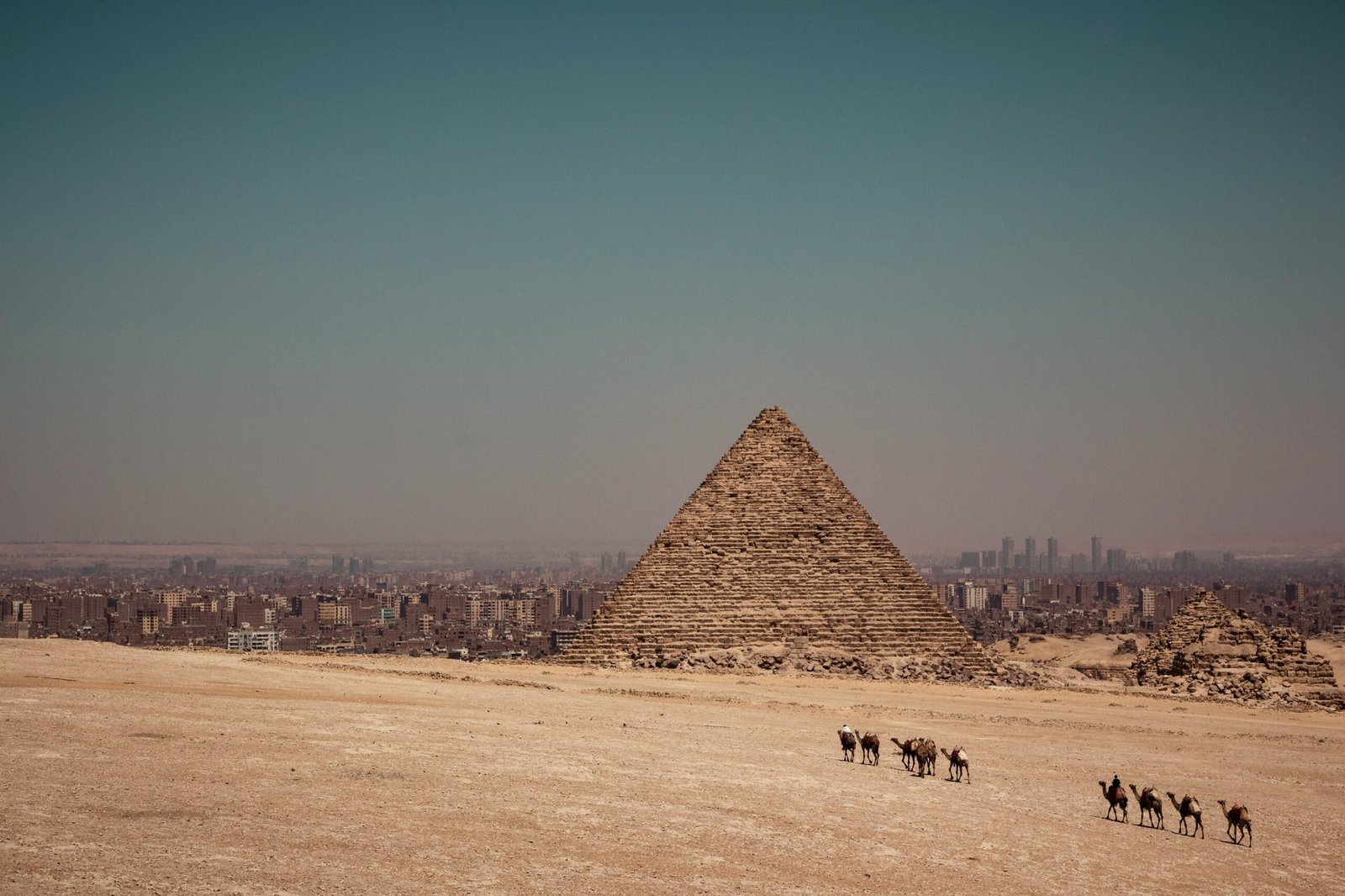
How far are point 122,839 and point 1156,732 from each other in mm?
17377

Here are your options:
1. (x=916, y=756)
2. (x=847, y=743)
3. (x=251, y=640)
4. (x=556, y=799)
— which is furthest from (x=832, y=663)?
(x=251, y=640)

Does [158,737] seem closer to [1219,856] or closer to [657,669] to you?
[1219,856]

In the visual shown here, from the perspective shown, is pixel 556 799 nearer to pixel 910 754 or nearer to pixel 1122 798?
pixel 910 754

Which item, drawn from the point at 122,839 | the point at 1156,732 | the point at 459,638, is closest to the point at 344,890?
the point at 122,839

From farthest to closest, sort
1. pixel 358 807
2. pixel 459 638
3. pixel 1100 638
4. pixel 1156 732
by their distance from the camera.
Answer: pixel 459 638, pixel 1100 638, pixel 1156 732, pixel 358 807

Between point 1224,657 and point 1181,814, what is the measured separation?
21223mm

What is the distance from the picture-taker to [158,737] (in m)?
12.0

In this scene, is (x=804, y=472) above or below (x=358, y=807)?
above

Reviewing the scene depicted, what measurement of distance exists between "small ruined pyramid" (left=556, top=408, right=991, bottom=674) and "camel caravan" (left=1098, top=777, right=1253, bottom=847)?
17853mm

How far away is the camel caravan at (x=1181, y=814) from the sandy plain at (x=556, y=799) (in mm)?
181

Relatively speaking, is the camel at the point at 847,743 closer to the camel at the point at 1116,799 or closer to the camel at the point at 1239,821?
the camel at the point at 1116,799

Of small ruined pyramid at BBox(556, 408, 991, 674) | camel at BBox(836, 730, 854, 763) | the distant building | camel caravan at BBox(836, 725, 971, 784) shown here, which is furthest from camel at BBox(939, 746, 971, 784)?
the distant building

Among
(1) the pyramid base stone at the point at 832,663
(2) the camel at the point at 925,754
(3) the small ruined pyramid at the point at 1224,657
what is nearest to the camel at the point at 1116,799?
(2) the camel at the point at 925,754

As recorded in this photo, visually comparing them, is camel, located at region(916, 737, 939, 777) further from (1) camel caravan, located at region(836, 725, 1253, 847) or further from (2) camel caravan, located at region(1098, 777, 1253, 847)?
(2) camel caravan, located at region(1098, 777, 1253, 847)
